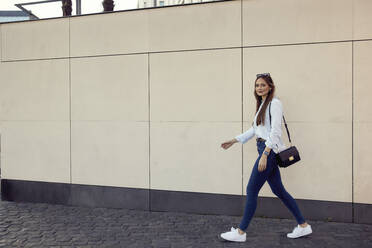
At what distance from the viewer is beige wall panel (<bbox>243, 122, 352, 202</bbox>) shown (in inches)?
197

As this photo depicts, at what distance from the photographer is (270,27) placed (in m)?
5.22

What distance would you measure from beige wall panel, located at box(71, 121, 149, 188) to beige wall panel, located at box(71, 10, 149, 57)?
1.21m

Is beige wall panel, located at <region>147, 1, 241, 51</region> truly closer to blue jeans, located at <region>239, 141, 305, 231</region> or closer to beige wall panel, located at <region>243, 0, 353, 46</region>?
beige wall panel, located at <region>243, 0, 353, 46</region>

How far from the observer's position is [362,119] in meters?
4.92

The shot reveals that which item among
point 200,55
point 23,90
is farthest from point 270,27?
point 23,90

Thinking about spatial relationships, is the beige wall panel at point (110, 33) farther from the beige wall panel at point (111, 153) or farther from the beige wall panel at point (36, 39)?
the beige wall panel at point (111, 153)

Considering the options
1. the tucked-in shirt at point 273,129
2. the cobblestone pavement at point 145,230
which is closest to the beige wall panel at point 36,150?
the cobblestone pavement at point 145,230

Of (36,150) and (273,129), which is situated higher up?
(273,129)

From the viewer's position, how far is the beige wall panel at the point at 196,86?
17.8 feet

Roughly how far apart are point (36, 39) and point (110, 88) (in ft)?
5.57

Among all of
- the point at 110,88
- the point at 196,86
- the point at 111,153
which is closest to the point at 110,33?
the point at 110,88

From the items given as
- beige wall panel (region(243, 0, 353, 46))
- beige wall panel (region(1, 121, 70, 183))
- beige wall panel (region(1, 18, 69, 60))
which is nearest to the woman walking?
beige wall panel (region(243, 0, 353, 46))

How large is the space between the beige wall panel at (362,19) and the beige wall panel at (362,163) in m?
1.20

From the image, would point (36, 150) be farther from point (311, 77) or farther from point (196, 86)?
point (311, 77)
